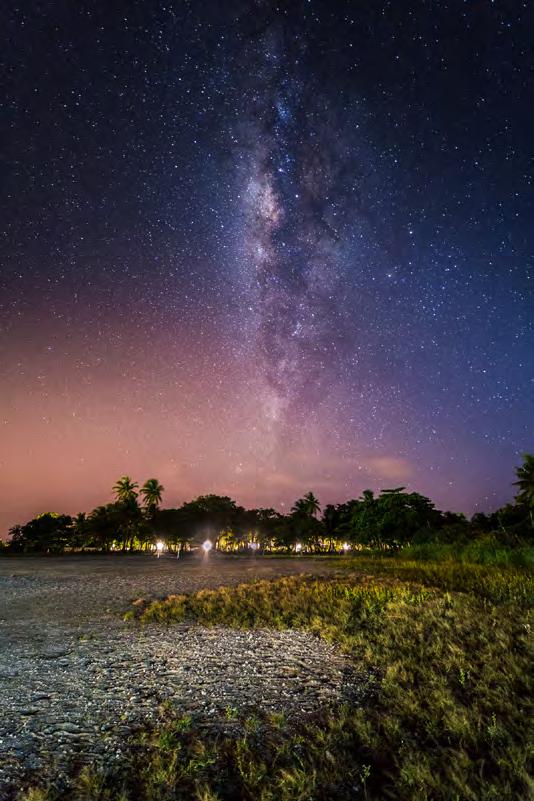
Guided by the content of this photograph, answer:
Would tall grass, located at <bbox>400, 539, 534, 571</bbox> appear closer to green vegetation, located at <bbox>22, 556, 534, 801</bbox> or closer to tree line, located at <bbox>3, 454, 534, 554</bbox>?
green vegetation, located at <bbox>22, 556, 534, 801</bbox>

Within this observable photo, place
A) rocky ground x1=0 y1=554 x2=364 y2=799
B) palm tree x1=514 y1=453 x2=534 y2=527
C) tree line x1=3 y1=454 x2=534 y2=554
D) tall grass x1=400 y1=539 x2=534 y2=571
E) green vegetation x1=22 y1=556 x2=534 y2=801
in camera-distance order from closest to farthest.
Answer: green vegetation x1=22 y1=556 x2=534 y2=801
rocky ground x1=0 y1=554 x2=364 y2=799
tall grass x1=400 y1=539 x2=534 y2=571
palm tree x1=514 y1=453 x2=534 y2=527
tree line x1=3 y1=454 x2=534 y2=554

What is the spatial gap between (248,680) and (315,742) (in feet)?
6.64

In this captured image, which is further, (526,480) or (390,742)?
(526,480)

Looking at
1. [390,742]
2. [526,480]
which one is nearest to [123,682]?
[390,742]

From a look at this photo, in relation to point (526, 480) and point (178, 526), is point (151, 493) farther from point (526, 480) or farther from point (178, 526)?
point (526, 480)

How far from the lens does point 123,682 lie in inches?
223

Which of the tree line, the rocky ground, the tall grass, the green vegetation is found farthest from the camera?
the tree line

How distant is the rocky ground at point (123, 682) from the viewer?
404 centimetres

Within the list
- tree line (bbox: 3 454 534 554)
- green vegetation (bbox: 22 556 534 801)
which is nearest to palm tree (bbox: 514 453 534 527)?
tree line (bbox: 3 454 534 554)

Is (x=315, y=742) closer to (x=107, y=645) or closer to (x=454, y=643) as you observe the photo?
(x=454, y=643)

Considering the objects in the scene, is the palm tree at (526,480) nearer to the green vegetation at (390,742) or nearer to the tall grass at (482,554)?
the tall grass at (482,554)

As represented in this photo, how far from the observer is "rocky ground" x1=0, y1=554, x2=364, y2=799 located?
159 inches

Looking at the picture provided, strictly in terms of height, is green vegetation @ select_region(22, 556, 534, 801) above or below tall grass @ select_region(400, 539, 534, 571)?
below

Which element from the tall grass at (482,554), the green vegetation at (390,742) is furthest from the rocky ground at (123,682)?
the tall grass at (482,554)
